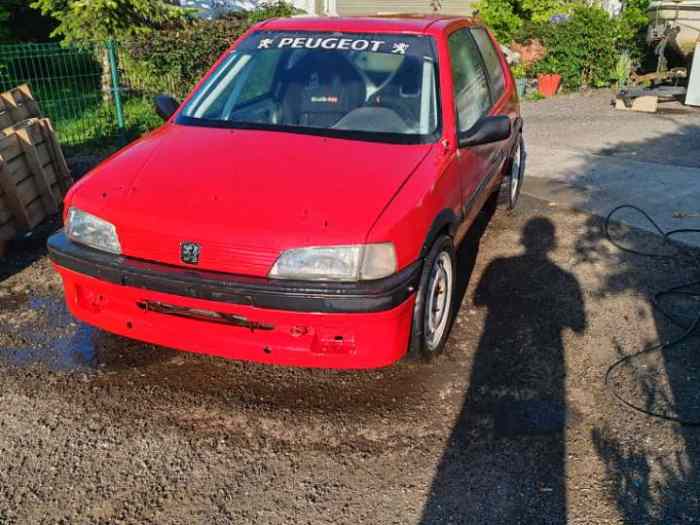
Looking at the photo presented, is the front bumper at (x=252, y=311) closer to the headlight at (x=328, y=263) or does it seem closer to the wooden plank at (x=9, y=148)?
the headlight at (x=328, y=263)

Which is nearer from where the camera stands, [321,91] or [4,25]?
[321,91]

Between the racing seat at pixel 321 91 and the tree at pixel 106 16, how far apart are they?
6.17m

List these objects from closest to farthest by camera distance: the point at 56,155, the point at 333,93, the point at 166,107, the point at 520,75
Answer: the point at 333,93, the point at 166,107, the point at 56,155, the point at 520,75

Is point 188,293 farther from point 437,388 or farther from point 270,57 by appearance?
point 270,57

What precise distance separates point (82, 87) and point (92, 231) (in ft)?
17.9

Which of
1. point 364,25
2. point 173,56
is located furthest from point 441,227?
point 173,56

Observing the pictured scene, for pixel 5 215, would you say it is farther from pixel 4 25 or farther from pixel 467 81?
pixel 4 25

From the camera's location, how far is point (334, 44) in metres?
4.44

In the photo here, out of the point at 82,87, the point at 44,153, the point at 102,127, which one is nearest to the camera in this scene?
the point at 44,153

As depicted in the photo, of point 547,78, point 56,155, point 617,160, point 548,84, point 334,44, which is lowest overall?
point 548,84

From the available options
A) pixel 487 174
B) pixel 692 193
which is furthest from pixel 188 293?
pixel 692 193

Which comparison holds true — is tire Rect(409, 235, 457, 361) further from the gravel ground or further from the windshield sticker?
the gravel ground

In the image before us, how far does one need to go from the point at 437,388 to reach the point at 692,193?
4.57m

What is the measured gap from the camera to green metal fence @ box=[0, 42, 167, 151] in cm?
797
